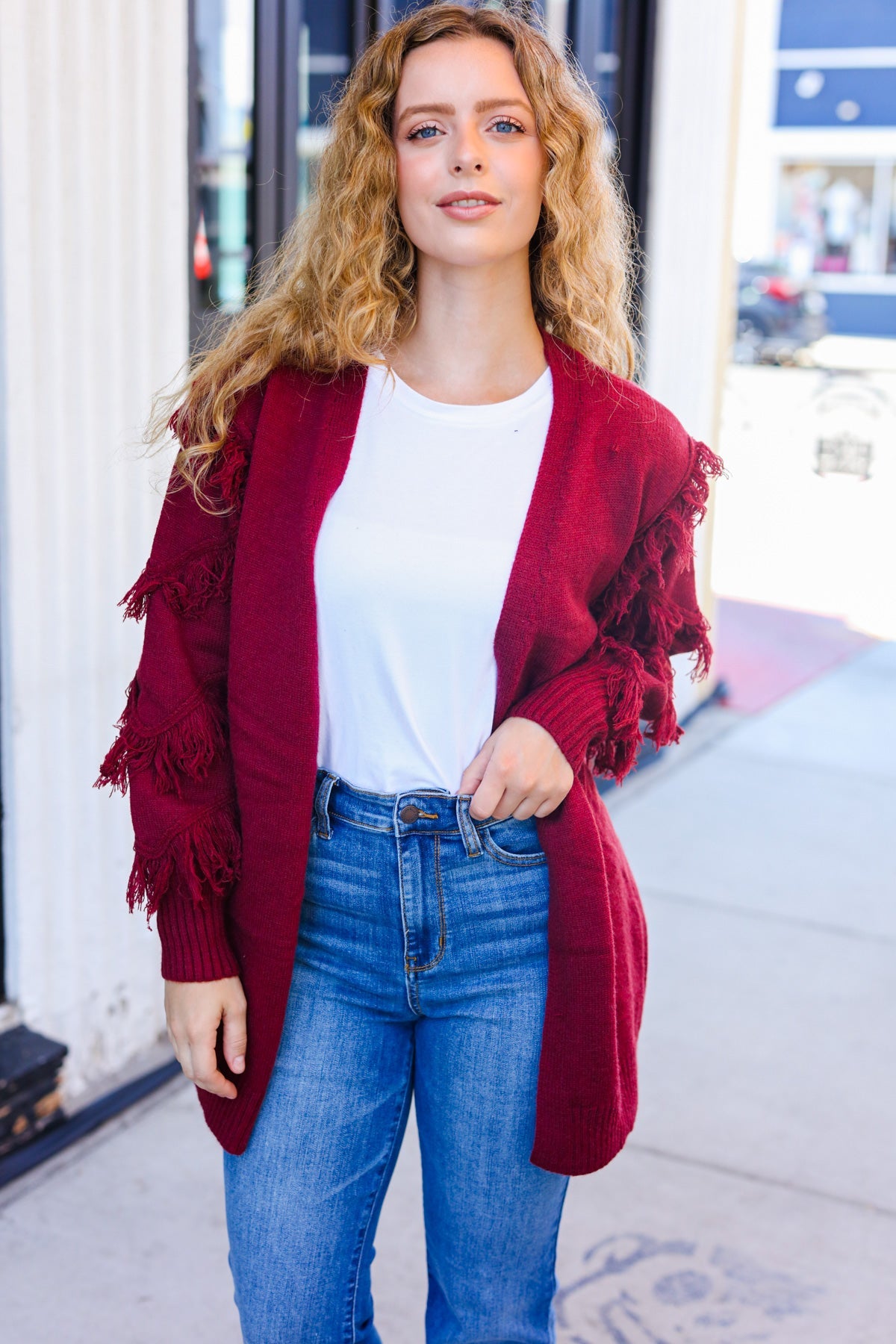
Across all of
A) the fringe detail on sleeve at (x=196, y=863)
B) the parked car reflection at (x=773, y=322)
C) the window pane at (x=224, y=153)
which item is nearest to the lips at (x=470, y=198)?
the fringe detail on sleeve at (x=196, y=863)

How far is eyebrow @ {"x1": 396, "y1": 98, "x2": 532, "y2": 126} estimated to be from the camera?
173 centimetres

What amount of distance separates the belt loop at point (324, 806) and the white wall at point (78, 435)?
4.34ft

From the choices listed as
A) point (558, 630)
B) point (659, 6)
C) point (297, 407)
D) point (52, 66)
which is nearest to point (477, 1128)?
point (558, 630)

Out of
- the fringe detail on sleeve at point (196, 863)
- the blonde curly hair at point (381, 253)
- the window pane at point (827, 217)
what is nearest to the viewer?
the fringe detail on sleeve at point (196, 863)

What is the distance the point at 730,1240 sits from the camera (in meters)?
2.85

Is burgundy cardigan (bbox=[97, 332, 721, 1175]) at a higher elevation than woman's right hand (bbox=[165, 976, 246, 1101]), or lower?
higher

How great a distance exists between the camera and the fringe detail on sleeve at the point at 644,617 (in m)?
1.79

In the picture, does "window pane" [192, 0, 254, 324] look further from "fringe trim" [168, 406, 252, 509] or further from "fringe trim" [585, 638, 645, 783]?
"fringe trim" [585, 638, 645, 783]

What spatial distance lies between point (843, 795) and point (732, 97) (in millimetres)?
2971

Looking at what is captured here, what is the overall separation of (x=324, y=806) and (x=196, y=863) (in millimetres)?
165

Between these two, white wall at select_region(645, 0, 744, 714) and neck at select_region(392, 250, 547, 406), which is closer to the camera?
neck at select_region(392, 250, 547, 406)

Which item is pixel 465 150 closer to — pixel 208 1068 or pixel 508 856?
pixel 508 856

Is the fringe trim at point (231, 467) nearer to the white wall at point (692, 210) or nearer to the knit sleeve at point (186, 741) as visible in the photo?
the knit sleeve at point (186, 741)

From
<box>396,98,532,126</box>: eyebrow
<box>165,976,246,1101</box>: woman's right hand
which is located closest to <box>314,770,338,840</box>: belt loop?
<box>165,976,246,1101</box>: woman's right hand
